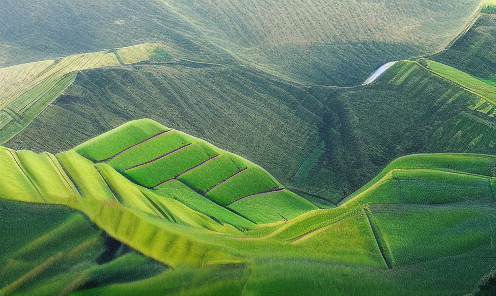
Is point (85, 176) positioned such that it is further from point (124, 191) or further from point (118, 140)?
point (118, 140)

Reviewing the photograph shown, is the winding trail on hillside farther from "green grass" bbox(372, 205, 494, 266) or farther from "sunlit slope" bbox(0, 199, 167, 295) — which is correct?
"sunlit slope" bbox(0, 199, 167, 295)

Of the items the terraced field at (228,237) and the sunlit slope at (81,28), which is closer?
the terraced field at (228,237)

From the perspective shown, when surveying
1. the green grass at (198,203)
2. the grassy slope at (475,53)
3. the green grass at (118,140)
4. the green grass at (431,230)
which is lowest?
the green grass at (118,140)

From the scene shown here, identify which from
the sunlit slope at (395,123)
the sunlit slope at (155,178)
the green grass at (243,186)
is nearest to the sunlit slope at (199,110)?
the sunlit slope at (395,123)

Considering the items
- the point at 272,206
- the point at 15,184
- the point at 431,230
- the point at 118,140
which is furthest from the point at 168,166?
the point at 431,230

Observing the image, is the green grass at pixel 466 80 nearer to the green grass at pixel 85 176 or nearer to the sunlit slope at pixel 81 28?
the sunlit slope at pixel 81 28

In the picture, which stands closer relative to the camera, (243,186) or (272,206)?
(272,206)

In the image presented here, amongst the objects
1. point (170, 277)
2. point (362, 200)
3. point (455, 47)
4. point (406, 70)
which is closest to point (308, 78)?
point (406, 70)
